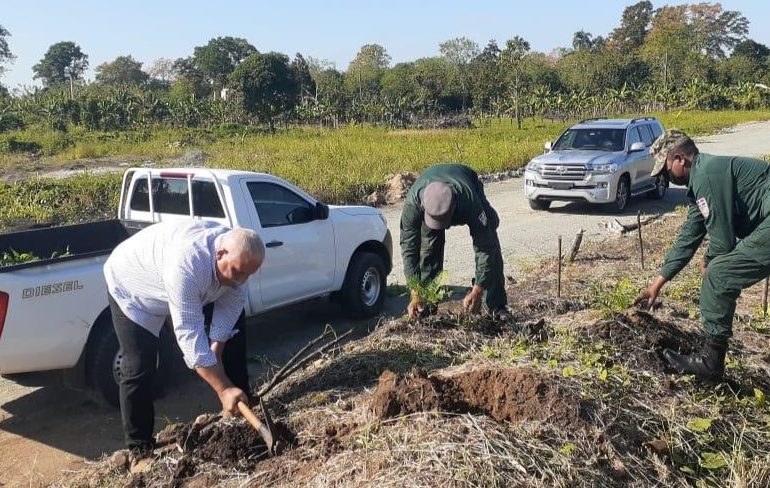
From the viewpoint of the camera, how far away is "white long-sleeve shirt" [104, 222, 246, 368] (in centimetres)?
374

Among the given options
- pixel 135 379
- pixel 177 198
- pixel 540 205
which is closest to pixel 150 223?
pixel 177 198

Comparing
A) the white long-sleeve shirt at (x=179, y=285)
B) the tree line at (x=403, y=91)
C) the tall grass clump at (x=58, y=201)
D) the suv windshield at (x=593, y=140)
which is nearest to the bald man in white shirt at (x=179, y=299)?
the white long-sleeve shirt at (x=179, y=285)

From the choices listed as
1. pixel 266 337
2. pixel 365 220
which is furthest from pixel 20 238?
pixel 365 220

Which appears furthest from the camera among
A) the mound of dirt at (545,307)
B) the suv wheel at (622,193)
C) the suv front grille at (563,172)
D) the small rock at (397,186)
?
the small rock at (397,186)

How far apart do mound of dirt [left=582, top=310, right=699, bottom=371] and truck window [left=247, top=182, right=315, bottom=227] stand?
307cm

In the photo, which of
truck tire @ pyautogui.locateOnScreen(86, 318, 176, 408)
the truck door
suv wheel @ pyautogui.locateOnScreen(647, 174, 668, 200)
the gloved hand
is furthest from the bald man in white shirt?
suv wheel @ pyautogui.locateOnScreen(647, 174, 668, 200)

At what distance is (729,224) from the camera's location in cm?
470

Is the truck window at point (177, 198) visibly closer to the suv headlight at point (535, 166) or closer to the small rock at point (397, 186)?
the suv headlight at point (535, 166)

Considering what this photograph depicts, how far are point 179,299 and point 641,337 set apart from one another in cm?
332

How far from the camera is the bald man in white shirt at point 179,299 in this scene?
3725 millimetres

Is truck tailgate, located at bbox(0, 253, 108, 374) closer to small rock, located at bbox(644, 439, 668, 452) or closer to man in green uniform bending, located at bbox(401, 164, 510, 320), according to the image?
man in green uniform bending, located at bbox(401, 164, 510, 320)

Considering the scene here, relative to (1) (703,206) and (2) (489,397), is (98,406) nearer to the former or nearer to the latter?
(2) (489,397)

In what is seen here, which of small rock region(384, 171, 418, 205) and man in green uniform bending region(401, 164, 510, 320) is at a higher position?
man in green uniform bending region(401, 164, 510, 320)

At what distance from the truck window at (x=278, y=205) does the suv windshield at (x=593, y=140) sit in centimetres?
966
